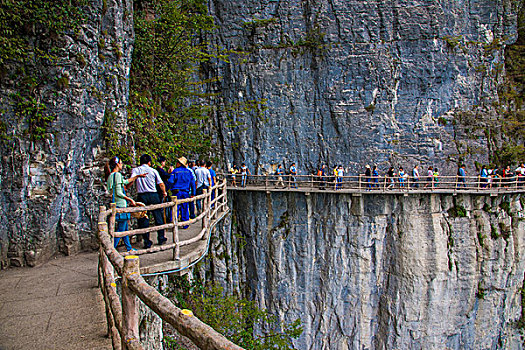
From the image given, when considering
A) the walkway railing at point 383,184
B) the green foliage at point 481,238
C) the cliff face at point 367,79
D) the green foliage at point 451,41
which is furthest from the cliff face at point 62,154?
the green foliage at point 481,238

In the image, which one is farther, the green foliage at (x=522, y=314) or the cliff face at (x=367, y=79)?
the cliff face at (x=367, y=79)

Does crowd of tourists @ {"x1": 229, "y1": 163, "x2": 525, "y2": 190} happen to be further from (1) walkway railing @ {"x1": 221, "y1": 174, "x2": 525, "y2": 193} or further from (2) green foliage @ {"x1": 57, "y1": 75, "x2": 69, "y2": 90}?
(2) green foliage @ {"x1": 57, "y1": 75, "x2": 69, "y2": 90}

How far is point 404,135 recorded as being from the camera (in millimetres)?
18703

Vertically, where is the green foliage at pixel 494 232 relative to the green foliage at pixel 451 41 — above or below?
→ below

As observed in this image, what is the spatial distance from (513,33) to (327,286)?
65.8 feet

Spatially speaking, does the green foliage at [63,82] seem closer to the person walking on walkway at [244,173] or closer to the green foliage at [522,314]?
the person walking on walkway at [244,173]

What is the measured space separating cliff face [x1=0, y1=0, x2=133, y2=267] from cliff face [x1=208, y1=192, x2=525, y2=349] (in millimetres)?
11165

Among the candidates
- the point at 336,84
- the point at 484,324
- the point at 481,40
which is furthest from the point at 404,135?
the point at 484,324

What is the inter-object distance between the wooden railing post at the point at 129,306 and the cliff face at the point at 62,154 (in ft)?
19.6

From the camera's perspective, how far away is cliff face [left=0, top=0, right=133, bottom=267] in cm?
741

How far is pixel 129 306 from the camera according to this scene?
287 cm

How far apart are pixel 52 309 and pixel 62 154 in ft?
16.3

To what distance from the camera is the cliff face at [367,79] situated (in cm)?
1869

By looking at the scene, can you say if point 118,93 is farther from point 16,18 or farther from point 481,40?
point 481,40
